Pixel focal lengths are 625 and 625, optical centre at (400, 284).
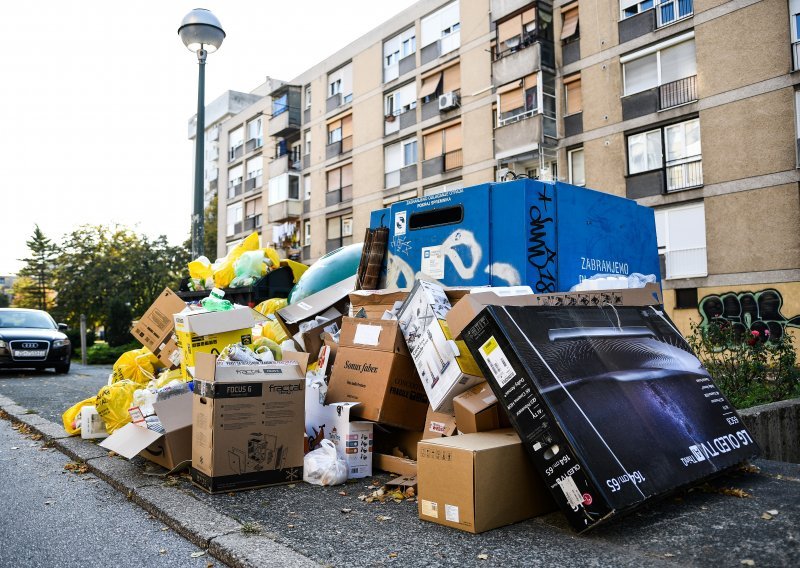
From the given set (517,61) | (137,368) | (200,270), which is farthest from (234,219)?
(137,368)

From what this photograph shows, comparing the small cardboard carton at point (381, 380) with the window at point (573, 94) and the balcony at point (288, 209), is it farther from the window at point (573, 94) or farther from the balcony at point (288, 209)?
the balcony at point (288, 209)

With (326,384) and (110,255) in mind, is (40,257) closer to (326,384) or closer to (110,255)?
(110,255)

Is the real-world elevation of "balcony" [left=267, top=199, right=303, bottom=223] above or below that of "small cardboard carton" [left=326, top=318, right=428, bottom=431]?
above

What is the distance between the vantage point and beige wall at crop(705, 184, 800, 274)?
14531 millimetres

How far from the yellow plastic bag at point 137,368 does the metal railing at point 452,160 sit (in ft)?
57.7

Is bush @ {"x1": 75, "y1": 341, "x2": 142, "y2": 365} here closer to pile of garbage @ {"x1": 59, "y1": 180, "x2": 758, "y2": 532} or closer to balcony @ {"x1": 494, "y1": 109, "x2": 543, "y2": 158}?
balcony @ {"x1": 494, "y1": 109, "x2": 543, "y2": 158}

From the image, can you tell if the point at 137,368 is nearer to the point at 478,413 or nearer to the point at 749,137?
the point at 478,413

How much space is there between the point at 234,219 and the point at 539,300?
119 ft

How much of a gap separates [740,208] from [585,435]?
48.9ft

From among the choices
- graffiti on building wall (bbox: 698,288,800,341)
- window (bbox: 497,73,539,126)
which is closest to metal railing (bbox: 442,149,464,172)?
window (bbox: 497,73,539,126)

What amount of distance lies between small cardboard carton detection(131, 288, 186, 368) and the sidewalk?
2095 mm

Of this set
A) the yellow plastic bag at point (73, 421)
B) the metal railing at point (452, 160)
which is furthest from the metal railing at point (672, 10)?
the yellow plastic bag at point (73, 421)

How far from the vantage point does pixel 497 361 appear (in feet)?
10.2

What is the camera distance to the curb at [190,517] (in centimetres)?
263
